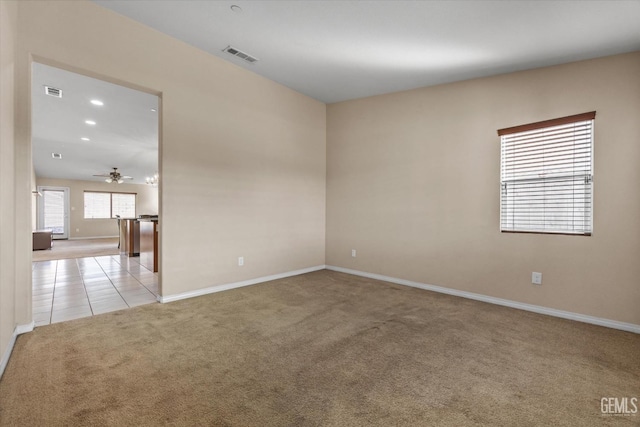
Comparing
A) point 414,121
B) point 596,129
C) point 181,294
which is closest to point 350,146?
point 414,121

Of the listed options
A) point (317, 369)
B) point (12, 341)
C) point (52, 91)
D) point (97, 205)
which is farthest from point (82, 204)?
point (317, 369)

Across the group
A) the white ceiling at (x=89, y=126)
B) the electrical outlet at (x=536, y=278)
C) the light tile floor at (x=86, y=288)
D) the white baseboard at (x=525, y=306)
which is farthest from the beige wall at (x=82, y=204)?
the electrical outlet at (x=536, y=278)

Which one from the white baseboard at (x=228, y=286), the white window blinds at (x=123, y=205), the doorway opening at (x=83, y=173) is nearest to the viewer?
the white baseboard at (x=228, y=286)

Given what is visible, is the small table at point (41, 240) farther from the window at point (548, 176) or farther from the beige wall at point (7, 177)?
the window at point (548, 176)

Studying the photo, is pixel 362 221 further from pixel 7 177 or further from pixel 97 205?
pixel 97 205

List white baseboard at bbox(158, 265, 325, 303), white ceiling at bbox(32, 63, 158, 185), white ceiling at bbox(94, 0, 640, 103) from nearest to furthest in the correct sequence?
white ceiling at bbox(94, 0, 640, 103) < white baseboard at bbox(158, 265, 325, 303) < white ceiling at bbox(32, 63, 158, 185)

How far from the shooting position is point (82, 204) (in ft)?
40.2

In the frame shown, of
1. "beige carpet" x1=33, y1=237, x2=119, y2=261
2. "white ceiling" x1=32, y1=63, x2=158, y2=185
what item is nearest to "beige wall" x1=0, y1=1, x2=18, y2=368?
"white ceiling" x1=32, y1=63, x2=158, y2=185

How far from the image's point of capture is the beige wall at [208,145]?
2.65m

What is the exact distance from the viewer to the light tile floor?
3.06m

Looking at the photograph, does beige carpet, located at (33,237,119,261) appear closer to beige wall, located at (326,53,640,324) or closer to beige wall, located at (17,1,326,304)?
beige wall, located at (17,1,326,304)

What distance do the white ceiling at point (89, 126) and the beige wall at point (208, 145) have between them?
4.27ft

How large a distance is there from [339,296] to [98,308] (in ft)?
9.02

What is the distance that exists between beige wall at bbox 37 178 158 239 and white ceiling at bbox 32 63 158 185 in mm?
1597
